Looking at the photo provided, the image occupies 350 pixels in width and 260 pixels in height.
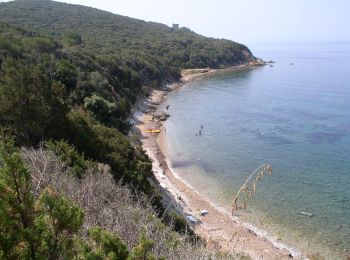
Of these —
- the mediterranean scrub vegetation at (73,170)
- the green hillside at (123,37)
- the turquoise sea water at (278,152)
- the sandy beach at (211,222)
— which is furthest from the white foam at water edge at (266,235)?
the green hillside at (123,37)

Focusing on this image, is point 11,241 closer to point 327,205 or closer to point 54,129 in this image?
point 54,129

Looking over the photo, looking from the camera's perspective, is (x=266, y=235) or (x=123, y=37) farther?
(x=123, y=37)

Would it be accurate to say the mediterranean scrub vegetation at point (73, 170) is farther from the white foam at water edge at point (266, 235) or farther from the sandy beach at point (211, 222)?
the white foam at water edge at point (266, 235)

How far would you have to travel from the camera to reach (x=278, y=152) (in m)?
39.6

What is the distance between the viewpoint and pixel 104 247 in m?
6.00

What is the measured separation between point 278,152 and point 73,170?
91.7 feet

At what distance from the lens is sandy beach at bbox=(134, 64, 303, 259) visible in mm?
22031

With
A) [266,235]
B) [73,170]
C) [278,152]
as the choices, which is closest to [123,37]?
[278,152]

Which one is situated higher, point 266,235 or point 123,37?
point 123,37

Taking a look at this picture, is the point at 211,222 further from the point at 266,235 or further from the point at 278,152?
the point at 278,152

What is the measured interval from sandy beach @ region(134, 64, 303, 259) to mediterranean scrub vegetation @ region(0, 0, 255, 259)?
2694 millimetres

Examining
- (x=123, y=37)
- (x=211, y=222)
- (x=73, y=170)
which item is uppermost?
(x=123, y=37)

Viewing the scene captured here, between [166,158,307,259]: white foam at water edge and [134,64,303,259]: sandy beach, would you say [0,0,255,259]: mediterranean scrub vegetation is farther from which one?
[166,158,307,259]: white foam at water edge

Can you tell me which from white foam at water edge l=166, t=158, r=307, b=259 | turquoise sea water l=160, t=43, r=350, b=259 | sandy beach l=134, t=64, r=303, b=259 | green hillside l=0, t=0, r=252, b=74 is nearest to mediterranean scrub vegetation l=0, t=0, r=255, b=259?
sandy beach l=134, t=64, r=303, b=259
